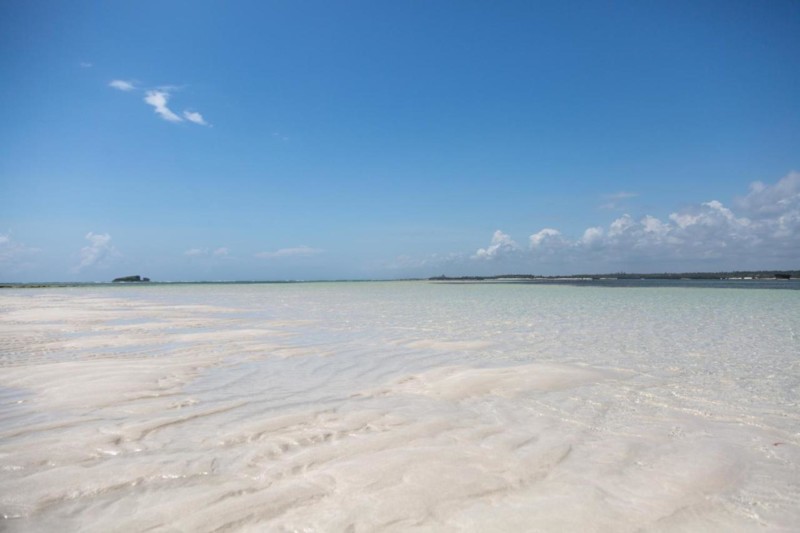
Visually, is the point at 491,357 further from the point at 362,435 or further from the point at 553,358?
the point at 362,435

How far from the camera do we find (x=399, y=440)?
392 centimetres

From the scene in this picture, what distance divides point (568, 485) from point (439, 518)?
1049 mm

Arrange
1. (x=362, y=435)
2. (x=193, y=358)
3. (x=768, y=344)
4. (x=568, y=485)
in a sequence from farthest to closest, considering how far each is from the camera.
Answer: (x=768, y=344) → (x=193, y=358) → (x=362, y=435) → (x=568, y=485)

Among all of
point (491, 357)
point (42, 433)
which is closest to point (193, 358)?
point (42, 433)

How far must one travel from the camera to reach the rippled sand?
106 inches

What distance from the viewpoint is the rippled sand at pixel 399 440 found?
270 cm

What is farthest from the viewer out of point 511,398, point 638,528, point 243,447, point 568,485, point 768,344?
point 768,344

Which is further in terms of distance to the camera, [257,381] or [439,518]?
[257,381]

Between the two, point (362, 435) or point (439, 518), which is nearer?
point (439, 518)

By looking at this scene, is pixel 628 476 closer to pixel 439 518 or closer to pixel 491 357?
pixel 439 518

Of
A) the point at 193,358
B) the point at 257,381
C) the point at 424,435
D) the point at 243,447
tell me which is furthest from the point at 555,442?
the point at 193,358

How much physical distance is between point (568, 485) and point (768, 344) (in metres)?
9.56

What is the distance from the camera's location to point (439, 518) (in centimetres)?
262

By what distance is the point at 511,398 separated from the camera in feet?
18.0
